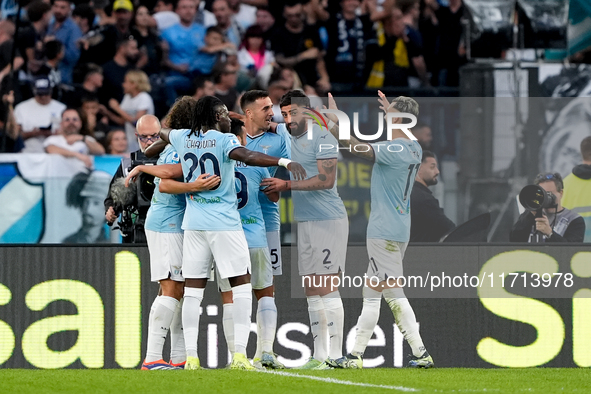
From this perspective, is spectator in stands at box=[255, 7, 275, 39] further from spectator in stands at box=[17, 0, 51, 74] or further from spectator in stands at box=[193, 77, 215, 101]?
spectator in stands at box=[17, 0, 51, 74]

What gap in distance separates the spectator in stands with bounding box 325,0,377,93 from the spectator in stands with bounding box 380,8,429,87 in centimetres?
19

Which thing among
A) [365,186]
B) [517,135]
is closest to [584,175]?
[517,135]

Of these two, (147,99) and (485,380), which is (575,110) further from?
(147,99)

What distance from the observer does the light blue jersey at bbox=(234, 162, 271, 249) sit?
24.0 ft

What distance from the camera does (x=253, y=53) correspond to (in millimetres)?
12859

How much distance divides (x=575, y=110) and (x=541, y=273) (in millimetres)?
1678

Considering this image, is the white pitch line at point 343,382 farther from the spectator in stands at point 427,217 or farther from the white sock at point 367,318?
the spectator in stands at point 427,217

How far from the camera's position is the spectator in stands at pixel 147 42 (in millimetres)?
12619

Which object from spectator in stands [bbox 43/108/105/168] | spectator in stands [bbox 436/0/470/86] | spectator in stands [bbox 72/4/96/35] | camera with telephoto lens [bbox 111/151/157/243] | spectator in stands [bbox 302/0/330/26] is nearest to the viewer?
camera with telephoto lens [bbox 111/151/157/243]

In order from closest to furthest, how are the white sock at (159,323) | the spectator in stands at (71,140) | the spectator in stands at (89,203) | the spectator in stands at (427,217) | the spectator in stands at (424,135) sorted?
1. the white sock at (159,323)
2. the spectator in stands at (427,217)
3. the spectator in stands at (89,203)
4. the spectator in stands at (424,135)
5. the spectator in stands at (71,140)

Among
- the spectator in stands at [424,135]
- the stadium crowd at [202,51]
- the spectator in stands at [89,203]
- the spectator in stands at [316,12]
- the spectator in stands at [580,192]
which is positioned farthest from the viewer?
the spectator in stands at [316,12]

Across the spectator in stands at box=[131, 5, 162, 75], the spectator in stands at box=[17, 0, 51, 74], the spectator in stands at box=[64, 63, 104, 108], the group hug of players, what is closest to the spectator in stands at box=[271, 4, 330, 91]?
the spectator in stands at box=[131, 5, 162, 75]

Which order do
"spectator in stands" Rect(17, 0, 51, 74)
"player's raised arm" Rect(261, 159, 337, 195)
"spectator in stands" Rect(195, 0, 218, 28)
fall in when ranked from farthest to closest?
1. "spectator in stands" Rect(195, 0, 218, 28)
2. "spectator in stands" Rect(17, 0, 51, 74)
3. "player's raised arm" Rect(261, 159, 337, 195)

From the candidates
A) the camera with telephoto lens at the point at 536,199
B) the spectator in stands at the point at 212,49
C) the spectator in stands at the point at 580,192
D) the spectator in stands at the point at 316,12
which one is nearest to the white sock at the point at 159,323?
the camera with telephoto lens at the point at 536,199
